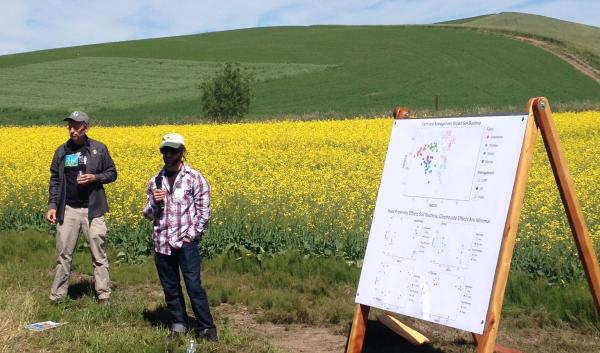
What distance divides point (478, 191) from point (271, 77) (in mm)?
51187

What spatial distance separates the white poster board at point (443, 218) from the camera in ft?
14.3

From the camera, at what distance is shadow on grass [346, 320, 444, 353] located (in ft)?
19.1

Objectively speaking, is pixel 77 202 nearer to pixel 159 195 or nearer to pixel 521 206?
pixel 159 195

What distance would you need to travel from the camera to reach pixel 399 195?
5105 millimetres

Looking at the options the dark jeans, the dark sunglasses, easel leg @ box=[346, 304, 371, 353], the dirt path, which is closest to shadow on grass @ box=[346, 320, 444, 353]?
easel leg @ box=[346, 304, 371, 353]

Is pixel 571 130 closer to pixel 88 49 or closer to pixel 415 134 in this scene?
pixel 415 134

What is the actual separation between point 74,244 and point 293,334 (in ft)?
7.86

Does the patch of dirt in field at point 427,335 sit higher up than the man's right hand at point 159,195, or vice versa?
the man's right hand at point 159,195

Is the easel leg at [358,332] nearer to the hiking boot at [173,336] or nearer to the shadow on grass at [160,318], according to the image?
the hiking boot at [173,336]

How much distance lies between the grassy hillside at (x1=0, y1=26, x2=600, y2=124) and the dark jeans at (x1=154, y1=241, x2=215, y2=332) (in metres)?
23.9

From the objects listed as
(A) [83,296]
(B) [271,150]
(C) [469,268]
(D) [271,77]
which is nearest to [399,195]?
(C) [469,268]

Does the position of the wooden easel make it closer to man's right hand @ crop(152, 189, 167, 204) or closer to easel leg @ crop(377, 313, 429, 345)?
easel leg @ crop(377, 313, 429, 345)

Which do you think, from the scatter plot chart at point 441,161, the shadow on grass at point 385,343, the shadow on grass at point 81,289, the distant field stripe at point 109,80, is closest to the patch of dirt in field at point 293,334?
the shadow on grass at point 385,343

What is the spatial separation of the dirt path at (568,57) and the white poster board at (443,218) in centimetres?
4847
